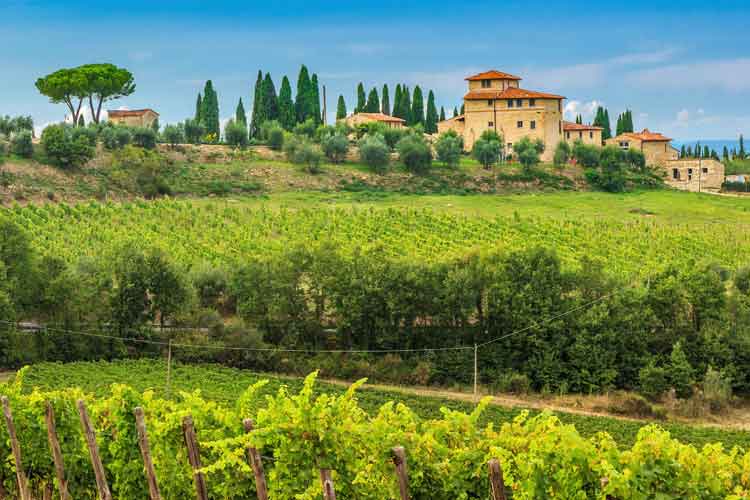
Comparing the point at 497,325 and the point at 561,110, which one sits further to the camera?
the point at 561,110

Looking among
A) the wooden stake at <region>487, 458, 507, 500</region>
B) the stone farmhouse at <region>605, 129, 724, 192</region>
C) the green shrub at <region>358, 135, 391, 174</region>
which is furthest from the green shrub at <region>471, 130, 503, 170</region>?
the wooden stake at <region>487, 458, 507, 500</region>

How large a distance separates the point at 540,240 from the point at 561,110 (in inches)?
1574

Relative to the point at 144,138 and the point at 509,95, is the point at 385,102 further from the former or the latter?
the point at 144,138

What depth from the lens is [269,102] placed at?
3578 inches

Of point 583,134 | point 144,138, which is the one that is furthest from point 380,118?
point 144,138

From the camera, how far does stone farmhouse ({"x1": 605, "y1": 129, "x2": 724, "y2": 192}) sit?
3317 inches

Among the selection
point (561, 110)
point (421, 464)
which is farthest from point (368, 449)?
point (561, 110)

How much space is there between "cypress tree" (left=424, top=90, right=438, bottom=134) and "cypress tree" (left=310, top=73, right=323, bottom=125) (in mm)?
12160

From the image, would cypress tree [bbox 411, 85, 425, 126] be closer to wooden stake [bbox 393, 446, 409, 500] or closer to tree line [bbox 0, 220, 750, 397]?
tree line [bbox 0, 220, 750, 397]

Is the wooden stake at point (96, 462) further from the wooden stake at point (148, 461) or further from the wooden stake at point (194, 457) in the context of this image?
the wooden stake at point (194, 457)

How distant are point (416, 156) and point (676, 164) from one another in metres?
29.1

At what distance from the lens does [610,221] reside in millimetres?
55750

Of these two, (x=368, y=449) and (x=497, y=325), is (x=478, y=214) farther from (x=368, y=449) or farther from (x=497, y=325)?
(x=368, y=449)

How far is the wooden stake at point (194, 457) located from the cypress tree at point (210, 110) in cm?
8118
